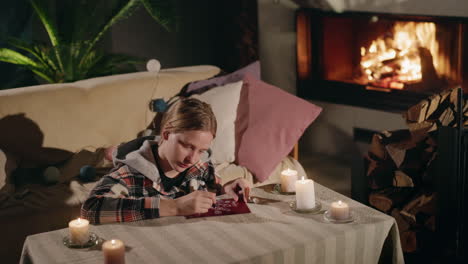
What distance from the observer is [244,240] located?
6.07 feet

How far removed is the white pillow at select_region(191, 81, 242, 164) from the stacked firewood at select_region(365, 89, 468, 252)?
662mm

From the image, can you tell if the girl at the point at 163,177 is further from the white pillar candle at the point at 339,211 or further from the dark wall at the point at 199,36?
the dark wall at the point at 199,36

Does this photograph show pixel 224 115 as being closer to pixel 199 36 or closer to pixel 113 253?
pixel 113 253

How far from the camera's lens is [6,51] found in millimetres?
4398

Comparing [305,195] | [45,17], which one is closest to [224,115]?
[305,195]

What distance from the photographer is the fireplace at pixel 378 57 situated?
3801 mm

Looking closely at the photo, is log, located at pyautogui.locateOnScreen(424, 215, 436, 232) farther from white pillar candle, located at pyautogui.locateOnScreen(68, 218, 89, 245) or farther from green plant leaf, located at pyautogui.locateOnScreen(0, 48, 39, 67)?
green plant leaf, located at pyautogui.locateOnScreen(0, 48, 39, 67)

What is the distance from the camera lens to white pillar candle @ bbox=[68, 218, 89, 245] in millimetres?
1833

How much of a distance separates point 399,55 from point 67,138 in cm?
215

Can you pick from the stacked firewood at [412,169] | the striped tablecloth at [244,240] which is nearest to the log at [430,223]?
the stacked firewood at [412,169]

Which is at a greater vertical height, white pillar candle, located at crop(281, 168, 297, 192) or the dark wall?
the dark wall

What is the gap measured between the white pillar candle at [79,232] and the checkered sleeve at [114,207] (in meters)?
0.13

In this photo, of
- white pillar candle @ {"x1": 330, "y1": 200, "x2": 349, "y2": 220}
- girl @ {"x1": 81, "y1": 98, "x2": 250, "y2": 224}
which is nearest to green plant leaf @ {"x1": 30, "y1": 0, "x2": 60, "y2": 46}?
girl @ {"x1": 81, "y1": 98, "x2": 250, "y2": 224}

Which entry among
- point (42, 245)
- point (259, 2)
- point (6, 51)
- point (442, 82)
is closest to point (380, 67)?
point (442, 82)
